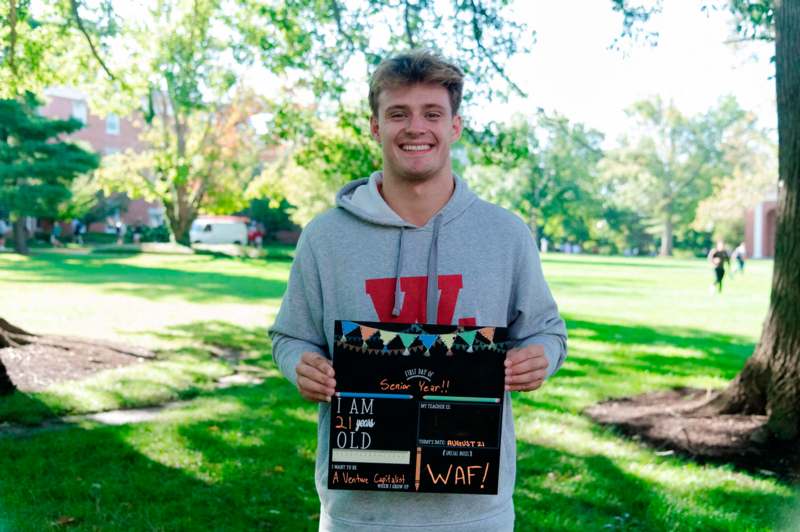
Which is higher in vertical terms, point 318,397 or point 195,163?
point 195,163

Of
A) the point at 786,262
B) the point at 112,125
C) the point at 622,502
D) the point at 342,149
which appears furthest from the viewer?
the point at 112,125

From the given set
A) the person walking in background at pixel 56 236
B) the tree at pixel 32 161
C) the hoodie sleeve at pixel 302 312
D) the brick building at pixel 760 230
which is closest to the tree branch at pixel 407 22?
the hoodie sleeve at pixel 302 312

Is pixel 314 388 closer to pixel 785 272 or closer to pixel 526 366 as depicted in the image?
pixel 526 366

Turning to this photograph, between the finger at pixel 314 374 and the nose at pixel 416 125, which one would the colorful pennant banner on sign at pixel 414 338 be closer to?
the finger at pixel 314 374

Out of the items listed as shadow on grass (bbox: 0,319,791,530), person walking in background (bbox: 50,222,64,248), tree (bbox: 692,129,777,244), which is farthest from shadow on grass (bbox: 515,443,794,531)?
tree (bbox: 692,129,777,244)

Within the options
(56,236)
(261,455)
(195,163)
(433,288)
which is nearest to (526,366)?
(433,288)

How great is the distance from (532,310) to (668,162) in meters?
79.0

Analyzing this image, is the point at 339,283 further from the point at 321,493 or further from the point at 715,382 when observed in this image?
the point at 715,382

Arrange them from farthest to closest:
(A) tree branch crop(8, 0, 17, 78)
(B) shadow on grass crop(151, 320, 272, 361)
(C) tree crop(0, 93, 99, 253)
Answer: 1. (C) tree crop(0, 93, 99, 253)
2. (B) shadow on grass crop(151, 320, 272, 361)
3. (A) tree branch crop(8, 0, 17, 78)

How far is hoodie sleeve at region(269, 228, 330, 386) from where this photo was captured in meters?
2.52

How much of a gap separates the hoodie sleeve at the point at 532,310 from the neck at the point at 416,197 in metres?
0.32

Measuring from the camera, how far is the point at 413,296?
8.04ft

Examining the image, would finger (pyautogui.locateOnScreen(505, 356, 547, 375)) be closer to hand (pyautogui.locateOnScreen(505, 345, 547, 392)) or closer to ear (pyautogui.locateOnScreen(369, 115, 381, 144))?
hand (pyautogui.locateOnScreen(505, 345, 547, 392))

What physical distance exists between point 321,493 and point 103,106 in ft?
46.0
